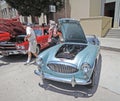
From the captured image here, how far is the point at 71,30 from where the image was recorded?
185 inches

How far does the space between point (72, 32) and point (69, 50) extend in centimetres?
87

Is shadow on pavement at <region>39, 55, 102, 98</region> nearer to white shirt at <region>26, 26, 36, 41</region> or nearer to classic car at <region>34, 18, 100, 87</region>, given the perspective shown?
classic car at <region>34, 18, 100, 87</region>

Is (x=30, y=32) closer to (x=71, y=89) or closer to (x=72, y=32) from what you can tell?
(x=72, y=32)

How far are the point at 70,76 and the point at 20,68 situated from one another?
2.70 m

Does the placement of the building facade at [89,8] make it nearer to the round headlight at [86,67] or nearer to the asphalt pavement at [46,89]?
the asphalt pavement at [46,89]

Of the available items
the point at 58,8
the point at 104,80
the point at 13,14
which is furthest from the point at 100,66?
the point at 13,14

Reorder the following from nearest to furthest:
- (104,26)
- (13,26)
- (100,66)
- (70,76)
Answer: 1. (70,76)
2. (100,66)
3. (13,26)
4. (104,26)

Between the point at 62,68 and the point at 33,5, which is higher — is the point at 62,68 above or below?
below

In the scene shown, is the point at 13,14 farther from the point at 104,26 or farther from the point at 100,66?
the point at 100,66

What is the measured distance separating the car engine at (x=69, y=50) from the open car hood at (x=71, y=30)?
15.0 inches

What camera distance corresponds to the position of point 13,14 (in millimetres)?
32000

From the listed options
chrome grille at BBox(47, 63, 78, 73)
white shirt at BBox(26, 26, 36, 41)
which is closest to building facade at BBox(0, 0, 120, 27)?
white shirt at BBox(26, 26, 36, 41)

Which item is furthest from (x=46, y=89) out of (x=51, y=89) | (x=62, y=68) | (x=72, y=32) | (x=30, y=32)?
(x=30, y=32)

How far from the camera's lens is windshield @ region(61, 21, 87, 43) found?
4625 mm
